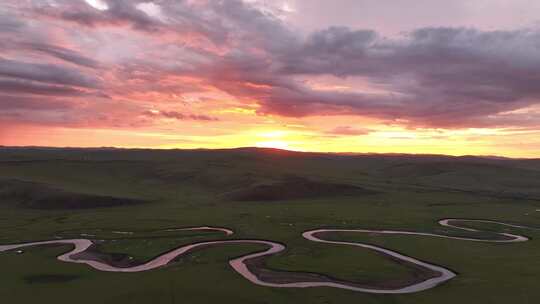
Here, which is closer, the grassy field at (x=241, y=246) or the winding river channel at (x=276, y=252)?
the grassy field at (x=241, y=246)

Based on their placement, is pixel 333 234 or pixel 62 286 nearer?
pixel 62 286

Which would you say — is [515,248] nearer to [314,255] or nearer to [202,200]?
[314,255]

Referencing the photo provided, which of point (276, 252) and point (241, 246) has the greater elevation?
point (241, 246)

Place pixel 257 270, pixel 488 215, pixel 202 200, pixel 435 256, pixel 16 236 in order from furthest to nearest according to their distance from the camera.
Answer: pixel 202 200 → pixel 488 215 → pixel 16 236 → pixel 435 256 → pixel 257 270

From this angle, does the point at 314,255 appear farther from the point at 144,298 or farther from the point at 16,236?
the point at 16,236

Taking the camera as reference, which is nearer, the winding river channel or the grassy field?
the grassy field

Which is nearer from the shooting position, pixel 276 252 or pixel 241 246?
pixel 276 252

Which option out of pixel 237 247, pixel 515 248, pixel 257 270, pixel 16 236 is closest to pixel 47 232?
pixel 16 236

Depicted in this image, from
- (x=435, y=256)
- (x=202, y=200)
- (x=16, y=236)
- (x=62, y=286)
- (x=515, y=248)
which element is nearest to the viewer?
(x=62, y=286)
